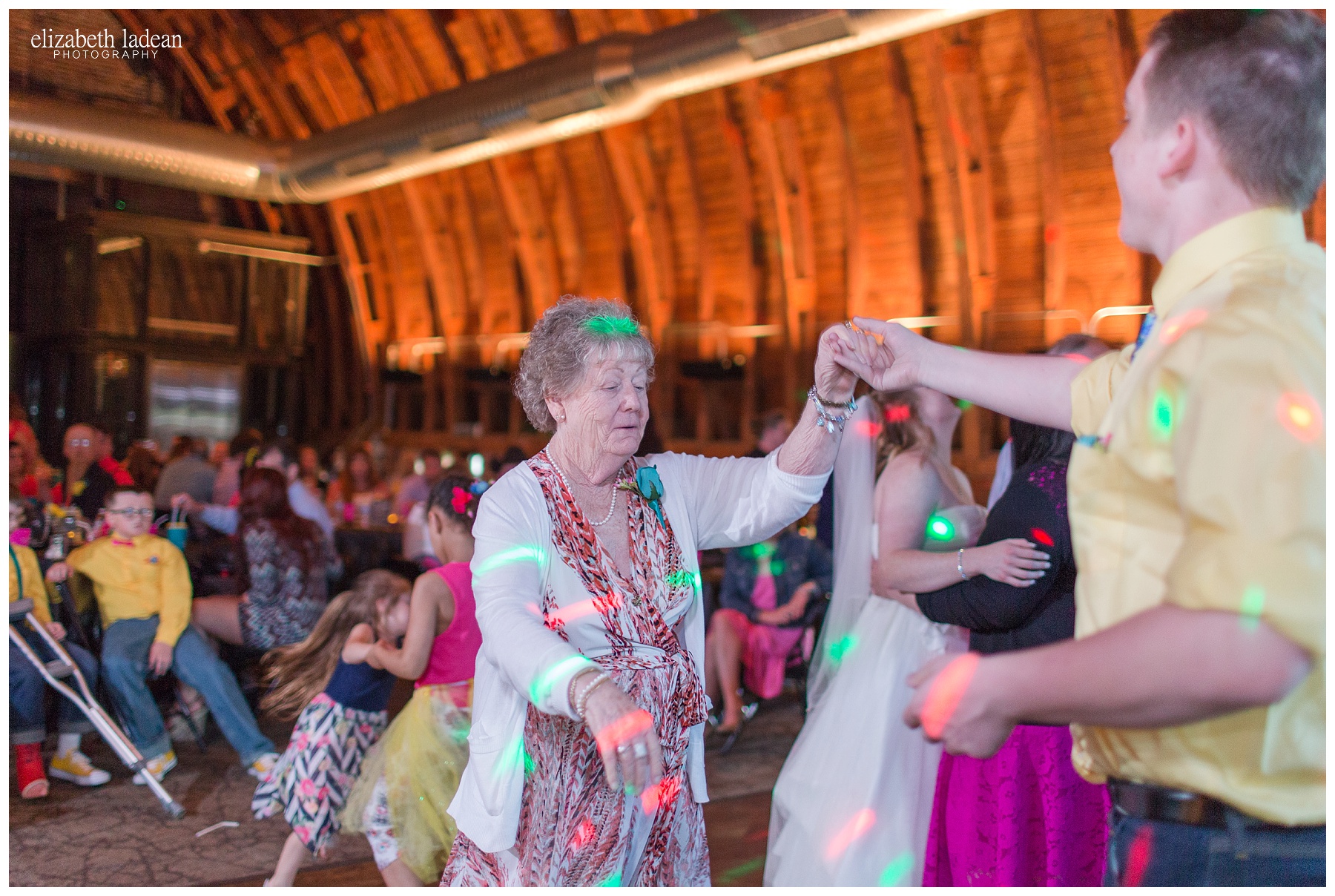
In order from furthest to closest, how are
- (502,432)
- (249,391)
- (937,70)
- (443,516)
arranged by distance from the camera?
(249,391) < (502,432) < (937,70) < (443,516)

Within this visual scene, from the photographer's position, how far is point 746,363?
32.6 feet

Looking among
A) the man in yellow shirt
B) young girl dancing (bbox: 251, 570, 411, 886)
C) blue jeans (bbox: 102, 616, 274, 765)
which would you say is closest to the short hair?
the man in yellow shirt

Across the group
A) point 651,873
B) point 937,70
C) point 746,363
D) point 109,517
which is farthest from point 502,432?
point 651,873

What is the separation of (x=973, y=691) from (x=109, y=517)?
174 inches

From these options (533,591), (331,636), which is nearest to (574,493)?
(533,591)

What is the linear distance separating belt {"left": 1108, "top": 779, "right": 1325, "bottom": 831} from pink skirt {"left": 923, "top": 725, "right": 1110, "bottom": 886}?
3.70ft

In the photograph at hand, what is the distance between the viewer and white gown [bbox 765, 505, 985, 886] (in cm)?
250

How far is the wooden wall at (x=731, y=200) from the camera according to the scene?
7.84 m

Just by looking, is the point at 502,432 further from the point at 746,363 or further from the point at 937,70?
the point at 937,70

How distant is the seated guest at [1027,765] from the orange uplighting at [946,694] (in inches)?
46.5

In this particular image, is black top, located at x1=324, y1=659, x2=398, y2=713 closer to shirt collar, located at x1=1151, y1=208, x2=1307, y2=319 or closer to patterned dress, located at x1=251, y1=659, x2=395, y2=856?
patterned dress, located at x1=251, y1=659, x2=395, y2=856

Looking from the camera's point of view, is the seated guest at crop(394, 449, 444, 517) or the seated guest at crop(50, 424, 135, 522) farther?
the seated guest at crop(394, 449, 444, 517)

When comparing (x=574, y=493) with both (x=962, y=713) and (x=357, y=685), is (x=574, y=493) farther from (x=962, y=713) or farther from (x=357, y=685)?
(x=357, y=685)

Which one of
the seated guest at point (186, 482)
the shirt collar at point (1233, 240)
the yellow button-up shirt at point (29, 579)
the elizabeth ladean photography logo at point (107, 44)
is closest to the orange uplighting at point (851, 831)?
the shirt collar at point (1233, 240)
